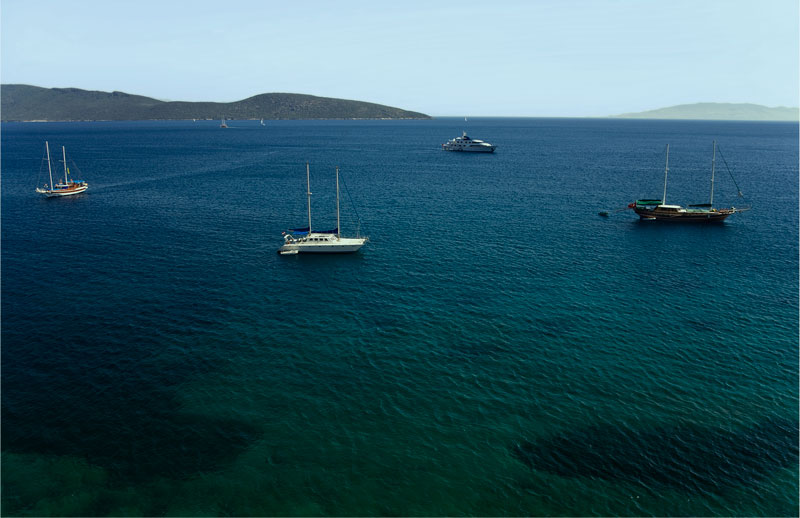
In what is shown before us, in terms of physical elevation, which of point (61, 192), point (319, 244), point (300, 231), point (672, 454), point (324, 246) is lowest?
point (672, 454)

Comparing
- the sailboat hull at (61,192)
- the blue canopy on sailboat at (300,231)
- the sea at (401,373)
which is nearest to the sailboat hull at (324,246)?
the sea at (401,373)

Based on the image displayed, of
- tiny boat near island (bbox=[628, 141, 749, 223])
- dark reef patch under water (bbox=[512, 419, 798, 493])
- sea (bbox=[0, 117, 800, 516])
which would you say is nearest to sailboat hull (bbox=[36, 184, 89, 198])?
sea (bbox=[0, 117, 800, 516])

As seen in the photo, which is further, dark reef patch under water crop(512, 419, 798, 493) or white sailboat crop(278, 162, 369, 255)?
white sailboat crop(278, 162, 369, 255)

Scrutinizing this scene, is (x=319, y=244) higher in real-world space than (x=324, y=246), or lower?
higher

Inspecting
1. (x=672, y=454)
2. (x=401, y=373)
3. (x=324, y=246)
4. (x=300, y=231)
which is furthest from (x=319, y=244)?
(x=672, y=454)

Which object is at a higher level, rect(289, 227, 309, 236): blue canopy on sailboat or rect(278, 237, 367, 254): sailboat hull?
rect(289, 227, 309, 236): blue canopy on sailboat

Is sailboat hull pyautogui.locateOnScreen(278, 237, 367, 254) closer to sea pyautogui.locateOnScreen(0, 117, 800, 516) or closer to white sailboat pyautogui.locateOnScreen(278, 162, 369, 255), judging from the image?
white sailboat pyautogui.locateOnScreen(278, 162, 369, 255)

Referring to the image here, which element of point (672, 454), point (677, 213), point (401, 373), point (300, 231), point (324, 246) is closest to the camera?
point (672, 454)

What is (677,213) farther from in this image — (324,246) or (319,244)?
(319,244)

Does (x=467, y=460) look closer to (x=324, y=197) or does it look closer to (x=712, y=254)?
(x=712, y=254)

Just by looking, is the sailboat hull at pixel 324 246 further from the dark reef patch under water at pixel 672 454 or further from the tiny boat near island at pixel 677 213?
the tiny boat near island at pixel 677 213
